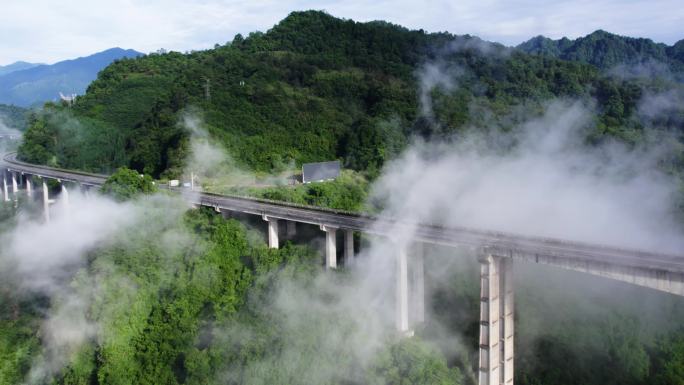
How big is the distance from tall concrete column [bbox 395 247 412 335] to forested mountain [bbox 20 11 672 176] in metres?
24.8

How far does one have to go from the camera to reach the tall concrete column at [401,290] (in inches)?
953

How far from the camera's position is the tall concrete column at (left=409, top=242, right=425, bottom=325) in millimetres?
24719

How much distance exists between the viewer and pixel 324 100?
6028cm

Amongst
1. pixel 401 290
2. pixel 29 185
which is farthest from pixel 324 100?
pixel 401 290

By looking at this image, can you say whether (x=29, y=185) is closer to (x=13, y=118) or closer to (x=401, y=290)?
(x=401, y=290)

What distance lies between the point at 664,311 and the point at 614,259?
5.68 meters

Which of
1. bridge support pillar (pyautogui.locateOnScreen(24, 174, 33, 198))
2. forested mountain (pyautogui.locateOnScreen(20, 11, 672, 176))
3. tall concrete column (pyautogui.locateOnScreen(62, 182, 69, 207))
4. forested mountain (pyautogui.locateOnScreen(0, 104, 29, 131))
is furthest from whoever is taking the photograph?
forested mountain (pyautogui.locateOnScreen(0, 104, 29, 131))

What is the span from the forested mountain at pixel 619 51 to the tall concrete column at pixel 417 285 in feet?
232

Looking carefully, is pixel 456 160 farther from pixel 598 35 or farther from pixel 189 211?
pixel 598 35

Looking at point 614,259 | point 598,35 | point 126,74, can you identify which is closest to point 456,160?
point 614,259

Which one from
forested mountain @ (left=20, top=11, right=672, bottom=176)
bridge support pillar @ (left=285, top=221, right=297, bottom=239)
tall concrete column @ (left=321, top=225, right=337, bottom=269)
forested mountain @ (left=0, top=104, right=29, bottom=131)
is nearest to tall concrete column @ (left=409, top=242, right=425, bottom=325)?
tall concrete column @ (left=321, top=225, right=337, bottom=269)

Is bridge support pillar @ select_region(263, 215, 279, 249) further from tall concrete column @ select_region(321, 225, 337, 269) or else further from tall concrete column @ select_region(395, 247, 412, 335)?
tall concrete column @ select_region(395, 247, 412, 335)

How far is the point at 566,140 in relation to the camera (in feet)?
153

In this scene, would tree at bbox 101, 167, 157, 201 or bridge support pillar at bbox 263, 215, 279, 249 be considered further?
tree at bbox 101, 167, 157, 201
